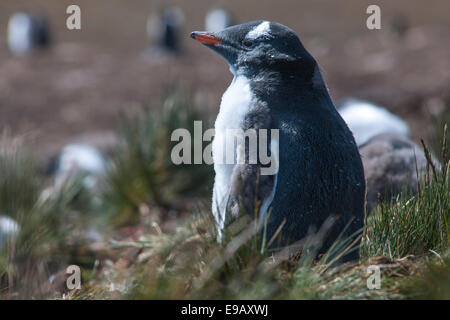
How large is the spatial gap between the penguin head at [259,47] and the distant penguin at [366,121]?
2280mm

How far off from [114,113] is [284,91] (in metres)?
10.9

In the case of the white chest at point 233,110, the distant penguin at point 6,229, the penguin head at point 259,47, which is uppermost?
the penguin head at point 259,47

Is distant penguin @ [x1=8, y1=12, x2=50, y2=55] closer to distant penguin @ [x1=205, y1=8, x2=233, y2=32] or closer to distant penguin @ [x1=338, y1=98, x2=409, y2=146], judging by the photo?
distant penguin @ [x1=205, y1=8, x2=233, y2=32]

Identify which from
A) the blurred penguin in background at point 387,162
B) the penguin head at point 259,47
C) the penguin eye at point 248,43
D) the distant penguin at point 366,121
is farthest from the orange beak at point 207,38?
the distant penguin at point 366,121

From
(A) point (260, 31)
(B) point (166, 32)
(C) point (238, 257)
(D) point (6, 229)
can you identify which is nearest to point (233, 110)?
(A) point (260, 31)

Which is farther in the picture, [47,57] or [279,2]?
[279,2]

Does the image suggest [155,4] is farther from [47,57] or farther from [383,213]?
[383,213]

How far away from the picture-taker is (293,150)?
303 centimetres

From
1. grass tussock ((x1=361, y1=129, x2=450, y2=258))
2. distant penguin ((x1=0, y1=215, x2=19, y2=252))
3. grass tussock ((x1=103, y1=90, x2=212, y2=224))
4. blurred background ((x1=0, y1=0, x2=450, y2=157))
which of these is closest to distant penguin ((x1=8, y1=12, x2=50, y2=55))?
blurred background ((x1=0, y1=0, x2=450, y2=157))

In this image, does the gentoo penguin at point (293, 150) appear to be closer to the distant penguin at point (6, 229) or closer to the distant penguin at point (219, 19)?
the distant penguin at point (6, 229)

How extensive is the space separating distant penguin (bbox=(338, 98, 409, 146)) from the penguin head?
7.48ft

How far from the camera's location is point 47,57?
60.5 ft

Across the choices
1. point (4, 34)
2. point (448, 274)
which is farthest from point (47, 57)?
point (448, 274)

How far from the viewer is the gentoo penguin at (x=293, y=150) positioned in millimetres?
3027
